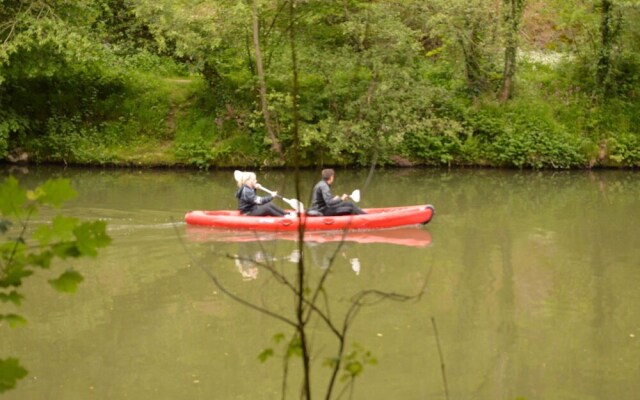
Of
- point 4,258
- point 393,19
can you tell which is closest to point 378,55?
point 393,19

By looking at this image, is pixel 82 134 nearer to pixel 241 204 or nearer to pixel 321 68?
pixel 321 68

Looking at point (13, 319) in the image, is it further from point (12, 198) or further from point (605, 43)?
point (605, 43)

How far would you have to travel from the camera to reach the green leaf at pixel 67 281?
9.57ft

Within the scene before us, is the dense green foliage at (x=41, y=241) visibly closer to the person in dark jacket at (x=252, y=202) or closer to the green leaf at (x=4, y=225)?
the green leaf at (x=4, y=225)

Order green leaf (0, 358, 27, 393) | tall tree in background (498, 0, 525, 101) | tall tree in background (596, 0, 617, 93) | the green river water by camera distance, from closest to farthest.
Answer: green leaf (0, 358, 27, 393)
the green river water
tall tree in background (498, 0, 525, 101)
tall tree in background (596, 0, 617, 93)

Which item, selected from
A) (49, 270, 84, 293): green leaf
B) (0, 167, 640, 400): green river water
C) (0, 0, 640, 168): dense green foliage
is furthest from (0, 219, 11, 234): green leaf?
(0, 0, 640, 168): dense green foliage

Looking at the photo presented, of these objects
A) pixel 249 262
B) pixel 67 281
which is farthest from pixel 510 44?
pixel 67 281

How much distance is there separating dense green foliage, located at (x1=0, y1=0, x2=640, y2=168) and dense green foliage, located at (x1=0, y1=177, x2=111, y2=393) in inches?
706

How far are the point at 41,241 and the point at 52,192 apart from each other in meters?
0.16

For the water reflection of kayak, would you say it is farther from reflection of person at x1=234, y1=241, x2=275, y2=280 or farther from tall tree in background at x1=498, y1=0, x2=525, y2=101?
tall tree in background at x1=498, y1=0, x2=525, y2=101

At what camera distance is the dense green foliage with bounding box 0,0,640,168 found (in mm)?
21438

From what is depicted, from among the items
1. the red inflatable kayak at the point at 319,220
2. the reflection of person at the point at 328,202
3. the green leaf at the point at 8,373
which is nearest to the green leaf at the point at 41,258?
the green leaf at the point at 8,373

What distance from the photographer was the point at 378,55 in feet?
70.6

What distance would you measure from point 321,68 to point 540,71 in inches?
250
